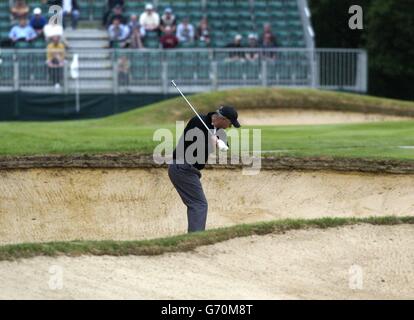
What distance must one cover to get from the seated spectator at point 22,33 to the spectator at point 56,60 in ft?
3.44

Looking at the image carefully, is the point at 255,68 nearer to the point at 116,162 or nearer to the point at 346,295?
the point at 116,162

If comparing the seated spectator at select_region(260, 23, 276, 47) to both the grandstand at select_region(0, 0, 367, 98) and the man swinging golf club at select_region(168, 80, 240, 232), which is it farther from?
the man swinging golf club at select_region(168, 80, 240, 232)

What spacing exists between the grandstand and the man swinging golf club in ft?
55.9

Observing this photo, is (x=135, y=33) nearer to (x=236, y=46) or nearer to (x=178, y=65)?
(x=178, y=65)

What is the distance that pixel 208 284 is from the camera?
13805mm

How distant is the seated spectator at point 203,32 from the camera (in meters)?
36.0

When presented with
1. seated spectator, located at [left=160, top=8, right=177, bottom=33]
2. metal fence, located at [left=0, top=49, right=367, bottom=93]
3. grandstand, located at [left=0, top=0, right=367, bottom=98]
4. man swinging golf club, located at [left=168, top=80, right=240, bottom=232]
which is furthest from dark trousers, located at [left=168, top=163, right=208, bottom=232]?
seated spectator, located at [left=160, top=8, right=177, bottom=33]

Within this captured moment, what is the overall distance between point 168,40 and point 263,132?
10.2 metres

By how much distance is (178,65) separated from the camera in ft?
113

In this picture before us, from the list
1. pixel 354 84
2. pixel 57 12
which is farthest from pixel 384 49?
pixel 57 12

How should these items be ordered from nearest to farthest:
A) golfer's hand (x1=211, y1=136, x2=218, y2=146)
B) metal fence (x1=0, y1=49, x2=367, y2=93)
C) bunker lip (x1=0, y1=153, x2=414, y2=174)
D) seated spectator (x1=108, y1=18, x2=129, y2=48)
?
golfer's hand (x1=211, y1=136, x2=218, y2=146), bunker lip (x1=0, y1=153, x2=414, y2=174), metal fence (x1=0, y1=49, x2=367, y2=93), seated spectator (x1=108, y1=18, x2=129, y2=48)

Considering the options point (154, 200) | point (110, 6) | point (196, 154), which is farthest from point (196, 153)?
point (110, 6)

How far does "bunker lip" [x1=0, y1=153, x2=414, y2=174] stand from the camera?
792 inches
